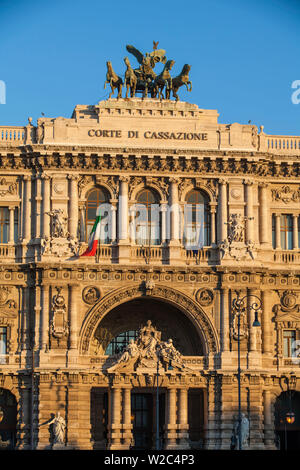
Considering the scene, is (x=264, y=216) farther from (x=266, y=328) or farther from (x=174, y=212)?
(x=266, y=328)

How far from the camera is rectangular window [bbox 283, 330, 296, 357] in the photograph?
89.9m

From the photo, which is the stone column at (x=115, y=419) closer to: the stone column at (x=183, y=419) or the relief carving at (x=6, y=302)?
→ the stone column at (x=183, y=419)

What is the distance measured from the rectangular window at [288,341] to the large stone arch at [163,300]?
460cm

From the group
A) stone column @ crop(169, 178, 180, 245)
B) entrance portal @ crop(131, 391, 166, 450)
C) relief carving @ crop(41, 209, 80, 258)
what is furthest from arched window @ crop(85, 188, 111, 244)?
entrance portal @ crop(131, 391, 166, 450)

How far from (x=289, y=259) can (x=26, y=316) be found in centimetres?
1670

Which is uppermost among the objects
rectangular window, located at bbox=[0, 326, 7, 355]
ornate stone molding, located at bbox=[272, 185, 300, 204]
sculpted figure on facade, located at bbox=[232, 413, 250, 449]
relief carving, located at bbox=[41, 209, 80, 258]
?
ornate stone molding, located at bbox=[272, 185, 300, 204]

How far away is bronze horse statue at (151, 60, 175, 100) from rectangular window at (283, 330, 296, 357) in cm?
1661

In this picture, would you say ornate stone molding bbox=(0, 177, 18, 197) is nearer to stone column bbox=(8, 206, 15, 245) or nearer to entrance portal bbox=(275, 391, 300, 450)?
stone column bbox=(8, 206, 15, 245)

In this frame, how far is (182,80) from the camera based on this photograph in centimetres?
9200

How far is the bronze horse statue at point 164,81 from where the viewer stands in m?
92.1
